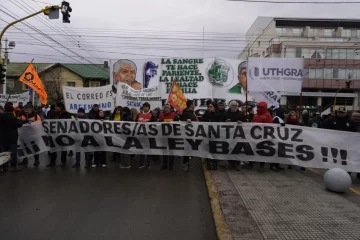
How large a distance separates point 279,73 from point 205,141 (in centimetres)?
405

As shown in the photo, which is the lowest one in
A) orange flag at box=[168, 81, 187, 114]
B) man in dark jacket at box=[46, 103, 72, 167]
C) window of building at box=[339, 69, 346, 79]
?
man in dark jacket at box=[46, 103, 72, 167]

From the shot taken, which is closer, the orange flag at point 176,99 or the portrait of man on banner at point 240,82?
the orange flag at point 176,99

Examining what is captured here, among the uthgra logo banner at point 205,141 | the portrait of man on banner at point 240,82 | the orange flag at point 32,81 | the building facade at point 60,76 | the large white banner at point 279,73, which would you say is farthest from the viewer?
the building facade at point 60,76

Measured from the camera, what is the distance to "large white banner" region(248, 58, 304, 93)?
1151cm

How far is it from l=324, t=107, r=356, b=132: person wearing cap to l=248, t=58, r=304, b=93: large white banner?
9.07 ft

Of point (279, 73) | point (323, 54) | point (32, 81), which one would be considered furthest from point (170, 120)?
point (323, 54)

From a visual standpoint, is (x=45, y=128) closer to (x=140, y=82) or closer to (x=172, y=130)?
(x=172, y=130)

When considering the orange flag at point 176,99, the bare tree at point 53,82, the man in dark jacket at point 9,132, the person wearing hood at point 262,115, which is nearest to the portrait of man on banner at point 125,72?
the orange flag at point 176,99

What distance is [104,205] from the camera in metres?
6.09

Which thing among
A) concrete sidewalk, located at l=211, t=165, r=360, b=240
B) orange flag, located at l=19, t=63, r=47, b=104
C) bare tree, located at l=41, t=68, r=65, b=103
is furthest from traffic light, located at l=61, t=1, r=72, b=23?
bare tree, located at l=41, t=68, r=65, b=103

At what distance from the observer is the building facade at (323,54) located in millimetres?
66375

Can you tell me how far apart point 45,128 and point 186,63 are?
7.24 metres

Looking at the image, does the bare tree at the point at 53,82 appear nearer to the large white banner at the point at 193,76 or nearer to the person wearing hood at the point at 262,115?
the large white banner at the point at 193,76

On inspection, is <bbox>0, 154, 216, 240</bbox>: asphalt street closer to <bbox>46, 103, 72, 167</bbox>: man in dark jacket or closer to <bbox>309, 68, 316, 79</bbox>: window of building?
<bbox>46, 103, 72, 167</bbox>: man in dark jacket
